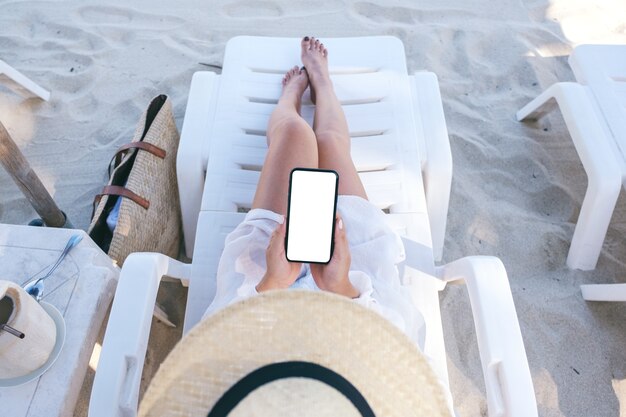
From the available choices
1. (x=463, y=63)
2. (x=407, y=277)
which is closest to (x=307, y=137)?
(x=407, y=277)

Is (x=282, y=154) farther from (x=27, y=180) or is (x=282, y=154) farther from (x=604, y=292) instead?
(x=604, y=292)

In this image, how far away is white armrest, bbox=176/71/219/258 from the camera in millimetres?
1692

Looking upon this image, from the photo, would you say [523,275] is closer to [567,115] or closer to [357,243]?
[567,115]

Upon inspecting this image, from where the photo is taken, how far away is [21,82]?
2.28m

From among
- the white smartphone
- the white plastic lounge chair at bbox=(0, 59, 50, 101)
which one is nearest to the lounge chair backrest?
the white smartphone

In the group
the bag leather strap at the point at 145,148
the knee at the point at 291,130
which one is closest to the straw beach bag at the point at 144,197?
the bag leather strap at the point at 145,148

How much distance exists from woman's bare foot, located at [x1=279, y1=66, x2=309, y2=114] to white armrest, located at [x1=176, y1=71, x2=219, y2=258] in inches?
9.7

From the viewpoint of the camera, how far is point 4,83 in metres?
2.28

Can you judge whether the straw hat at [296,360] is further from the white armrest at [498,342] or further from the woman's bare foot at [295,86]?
the woman's bare foot at [295,86]

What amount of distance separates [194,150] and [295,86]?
41cm

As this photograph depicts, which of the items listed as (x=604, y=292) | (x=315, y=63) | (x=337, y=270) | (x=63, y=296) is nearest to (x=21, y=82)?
(x=315, y=63)

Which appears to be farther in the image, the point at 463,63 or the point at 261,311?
the point at 463,63

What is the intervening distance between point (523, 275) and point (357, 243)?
32.4 inches

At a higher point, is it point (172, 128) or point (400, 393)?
point (400, 393)
